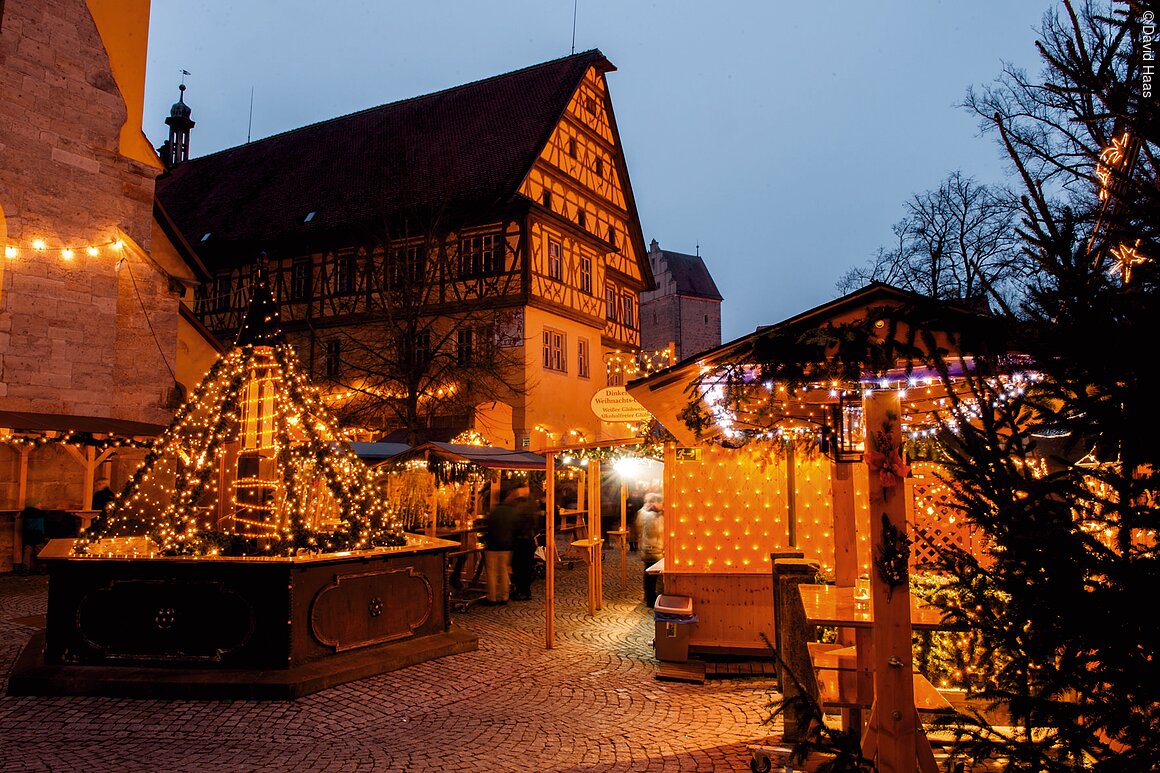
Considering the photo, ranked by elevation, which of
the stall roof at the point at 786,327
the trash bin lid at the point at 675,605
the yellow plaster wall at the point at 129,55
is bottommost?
the trash bin lid at the point at 675,605

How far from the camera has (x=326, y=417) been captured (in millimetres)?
9664

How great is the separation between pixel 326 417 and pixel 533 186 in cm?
1567

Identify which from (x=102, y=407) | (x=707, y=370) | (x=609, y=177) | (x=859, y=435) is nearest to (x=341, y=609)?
(x=707, y=370)

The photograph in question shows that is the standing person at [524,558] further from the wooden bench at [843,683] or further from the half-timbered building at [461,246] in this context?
the half-timbered building at [461,246]

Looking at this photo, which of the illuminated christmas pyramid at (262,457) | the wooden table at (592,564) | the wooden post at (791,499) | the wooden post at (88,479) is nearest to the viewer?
the illuminated christmas pyramid at (262,457)

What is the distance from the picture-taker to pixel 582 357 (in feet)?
85.6

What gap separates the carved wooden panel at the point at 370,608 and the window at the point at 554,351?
609 inches

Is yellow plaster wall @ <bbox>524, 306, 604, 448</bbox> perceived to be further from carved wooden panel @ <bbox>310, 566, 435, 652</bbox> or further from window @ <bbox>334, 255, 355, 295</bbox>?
carved wooden panel @ <bbox>310, 566, 435, 652</bbox>

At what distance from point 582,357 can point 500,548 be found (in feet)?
49.0

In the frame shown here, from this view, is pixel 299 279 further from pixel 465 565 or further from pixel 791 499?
pixel 791 499

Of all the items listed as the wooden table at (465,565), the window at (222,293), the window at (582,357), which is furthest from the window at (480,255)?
the wooden table at (465,565)

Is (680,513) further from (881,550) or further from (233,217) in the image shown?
(233,217)

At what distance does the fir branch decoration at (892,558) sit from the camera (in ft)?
13.3

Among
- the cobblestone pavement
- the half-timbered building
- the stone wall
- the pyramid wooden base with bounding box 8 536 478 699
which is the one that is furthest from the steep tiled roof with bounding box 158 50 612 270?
the cobblestone pavement
